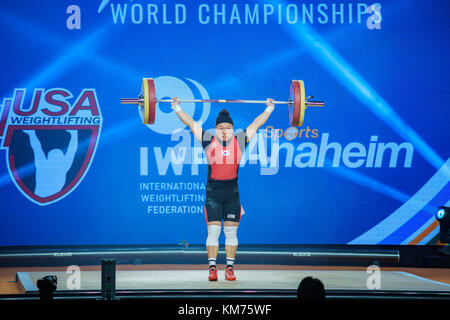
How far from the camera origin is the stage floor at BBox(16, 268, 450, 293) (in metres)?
4.46

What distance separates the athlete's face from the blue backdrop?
129cm

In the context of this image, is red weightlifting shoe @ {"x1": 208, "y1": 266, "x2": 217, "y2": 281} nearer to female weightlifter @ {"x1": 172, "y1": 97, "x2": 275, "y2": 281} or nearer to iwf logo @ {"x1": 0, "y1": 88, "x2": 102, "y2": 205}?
female weightlifter @ {"x1": 172, "y1": 97, "x2": 275, "y2": 281}

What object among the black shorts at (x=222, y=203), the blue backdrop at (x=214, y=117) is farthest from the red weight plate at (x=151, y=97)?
the blue backdrop at (x=214, y=117)

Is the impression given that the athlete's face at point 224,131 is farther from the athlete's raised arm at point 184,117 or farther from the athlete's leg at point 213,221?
the athlete's leg at point 213,221

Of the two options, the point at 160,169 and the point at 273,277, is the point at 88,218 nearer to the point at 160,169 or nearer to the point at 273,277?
the point at 160,169

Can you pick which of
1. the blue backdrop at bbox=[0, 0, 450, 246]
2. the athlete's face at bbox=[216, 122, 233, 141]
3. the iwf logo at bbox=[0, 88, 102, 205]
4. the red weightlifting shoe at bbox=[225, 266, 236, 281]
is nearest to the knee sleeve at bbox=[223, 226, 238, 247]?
the red weightlifting shoe at bbox=[225, 266, 236, 281]

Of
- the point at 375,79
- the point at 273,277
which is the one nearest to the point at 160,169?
the point at 273,277

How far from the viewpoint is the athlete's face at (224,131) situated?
17.1ft

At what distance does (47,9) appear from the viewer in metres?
6.48

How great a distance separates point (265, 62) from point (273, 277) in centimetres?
251

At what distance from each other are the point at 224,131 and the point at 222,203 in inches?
24.8

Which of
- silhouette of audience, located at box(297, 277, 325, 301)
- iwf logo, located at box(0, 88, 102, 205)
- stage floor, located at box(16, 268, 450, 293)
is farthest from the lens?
iwf logo, located at box(0, 88, 102, 205)

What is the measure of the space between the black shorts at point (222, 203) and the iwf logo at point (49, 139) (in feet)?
6.31

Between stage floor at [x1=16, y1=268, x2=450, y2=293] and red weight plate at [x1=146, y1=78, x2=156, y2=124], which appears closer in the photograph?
stage floor at [x1=16, y1=268, x2=450, y2=293]
